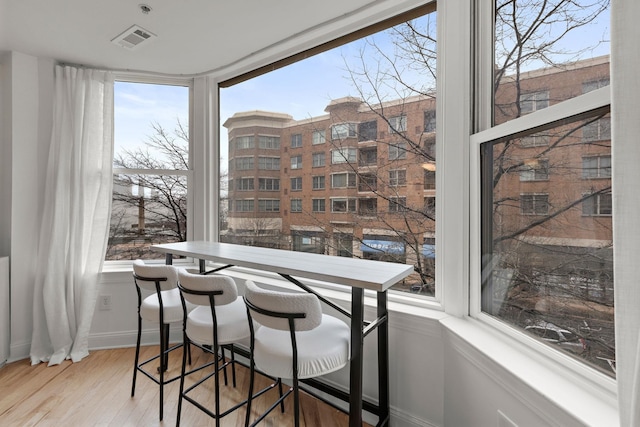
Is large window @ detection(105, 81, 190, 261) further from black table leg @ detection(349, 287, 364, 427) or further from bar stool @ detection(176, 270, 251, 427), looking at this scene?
black table leg @ detection(349, 287, 364, 427)

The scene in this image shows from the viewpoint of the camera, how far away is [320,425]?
A: 1833mm

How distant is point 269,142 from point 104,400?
7.10 feet

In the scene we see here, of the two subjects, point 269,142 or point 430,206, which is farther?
point 269,142

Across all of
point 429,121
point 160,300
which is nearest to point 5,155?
point 160,300

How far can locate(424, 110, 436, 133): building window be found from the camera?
1.87 metres

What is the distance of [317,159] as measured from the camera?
2.40 meters

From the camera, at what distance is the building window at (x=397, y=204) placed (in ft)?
6.51

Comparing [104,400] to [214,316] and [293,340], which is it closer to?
[214,316]

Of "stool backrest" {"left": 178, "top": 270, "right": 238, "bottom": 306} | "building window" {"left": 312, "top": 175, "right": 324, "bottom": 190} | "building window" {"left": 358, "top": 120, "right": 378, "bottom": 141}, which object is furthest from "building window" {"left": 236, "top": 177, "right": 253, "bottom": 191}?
"stool backrest" {"left": 178, "top": 270, "right": 238, "bottom": 306}

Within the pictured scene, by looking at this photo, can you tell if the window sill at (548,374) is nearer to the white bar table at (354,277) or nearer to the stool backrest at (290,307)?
the white bar table at (354,277)

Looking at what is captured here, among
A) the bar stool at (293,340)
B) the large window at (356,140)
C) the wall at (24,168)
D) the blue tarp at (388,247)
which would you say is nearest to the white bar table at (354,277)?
the bar stool at (293,340)

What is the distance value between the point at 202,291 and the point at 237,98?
6.71 feet

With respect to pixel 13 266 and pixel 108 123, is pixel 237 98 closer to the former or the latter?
pixel 108 123

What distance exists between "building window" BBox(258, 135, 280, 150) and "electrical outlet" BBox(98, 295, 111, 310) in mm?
1918
